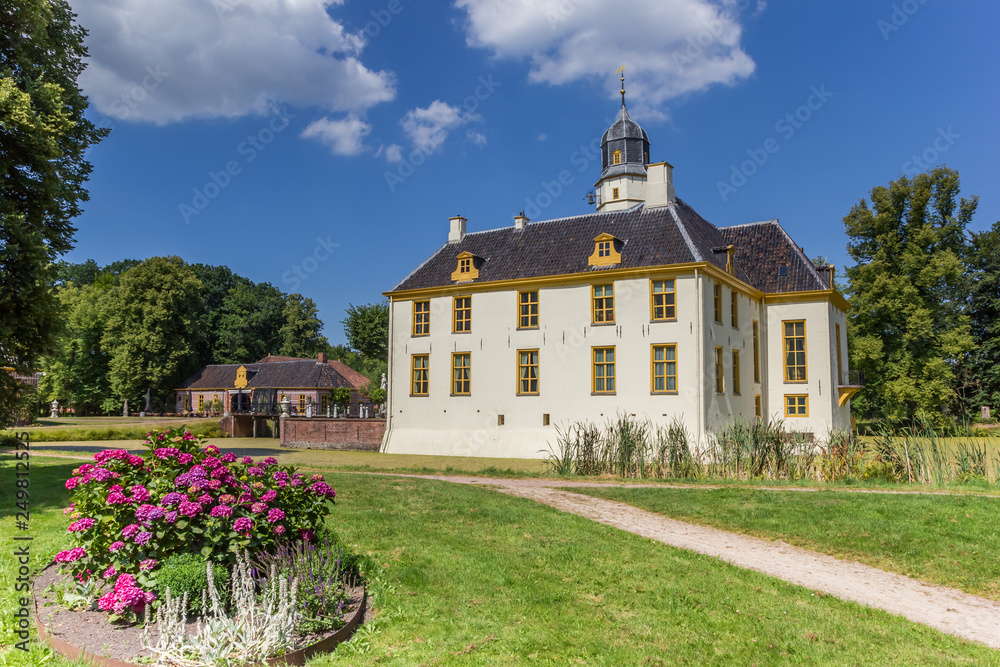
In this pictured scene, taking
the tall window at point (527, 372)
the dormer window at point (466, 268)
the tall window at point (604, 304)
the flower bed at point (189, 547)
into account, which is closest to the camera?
the flower bed at point (189, 547)

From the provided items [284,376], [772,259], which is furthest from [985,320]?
[284,376]

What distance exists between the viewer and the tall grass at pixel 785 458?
46.3ft

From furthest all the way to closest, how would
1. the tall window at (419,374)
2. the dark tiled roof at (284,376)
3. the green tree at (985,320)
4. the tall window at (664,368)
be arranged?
the dark tiled roof at (284,376), the green tree at (985,320), the tall window at (419,374), the tall window at (664,368)

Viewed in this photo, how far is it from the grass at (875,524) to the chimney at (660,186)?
16104mm

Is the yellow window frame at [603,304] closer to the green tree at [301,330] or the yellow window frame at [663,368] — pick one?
the yellow window frame at [663,368]

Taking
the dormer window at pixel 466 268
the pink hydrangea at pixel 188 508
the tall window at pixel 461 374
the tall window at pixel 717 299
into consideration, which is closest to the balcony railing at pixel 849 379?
the tall window at pixel 717 299

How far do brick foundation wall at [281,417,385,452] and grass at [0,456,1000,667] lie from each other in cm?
2033

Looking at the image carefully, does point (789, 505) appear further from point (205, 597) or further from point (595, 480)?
point (205, 597)

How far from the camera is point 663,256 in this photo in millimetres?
24641

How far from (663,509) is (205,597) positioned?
8131 millimetres

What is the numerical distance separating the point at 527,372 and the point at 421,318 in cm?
557

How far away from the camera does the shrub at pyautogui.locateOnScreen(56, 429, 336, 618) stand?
5.16 meters

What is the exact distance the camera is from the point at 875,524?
31.4ft

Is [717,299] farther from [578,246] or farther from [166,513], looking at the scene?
[166,513]
